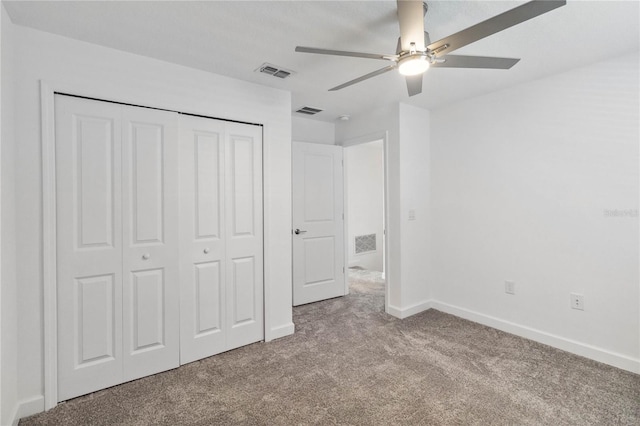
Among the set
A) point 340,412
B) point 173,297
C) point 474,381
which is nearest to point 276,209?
point 173,297

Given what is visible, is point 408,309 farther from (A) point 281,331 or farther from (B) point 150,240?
(B) point 150,240

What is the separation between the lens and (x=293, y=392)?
7.16 ft

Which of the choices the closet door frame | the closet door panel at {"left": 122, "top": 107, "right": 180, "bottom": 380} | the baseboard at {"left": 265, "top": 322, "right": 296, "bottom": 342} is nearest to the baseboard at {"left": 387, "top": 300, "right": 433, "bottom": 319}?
the baseboard at {"left": 265, "top": 322, "right": 296, "bottom": 342}

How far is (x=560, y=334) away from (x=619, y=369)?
43cm

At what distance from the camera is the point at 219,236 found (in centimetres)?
273

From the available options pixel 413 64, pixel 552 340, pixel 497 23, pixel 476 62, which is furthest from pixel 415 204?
pixel 497 23

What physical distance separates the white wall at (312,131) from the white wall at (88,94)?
1064 millimetres

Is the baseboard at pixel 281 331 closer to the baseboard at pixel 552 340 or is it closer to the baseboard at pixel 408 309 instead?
the baseboard at pixel 408 309

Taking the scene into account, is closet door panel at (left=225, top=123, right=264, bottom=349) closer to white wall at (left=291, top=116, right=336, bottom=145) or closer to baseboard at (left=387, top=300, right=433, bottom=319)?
white wall at (left=291, top=116, right=336, bottom=145)

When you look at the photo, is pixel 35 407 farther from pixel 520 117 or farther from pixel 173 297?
pixel 520 117

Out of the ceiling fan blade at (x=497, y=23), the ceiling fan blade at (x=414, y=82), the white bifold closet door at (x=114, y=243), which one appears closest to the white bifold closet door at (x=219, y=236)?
the white bifold closet door at (x=114, y=243)

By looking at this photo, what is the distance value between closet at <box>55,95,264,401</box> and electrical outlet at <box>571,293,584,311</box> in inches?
107

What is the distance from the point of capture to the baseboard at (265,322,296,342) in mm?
2983

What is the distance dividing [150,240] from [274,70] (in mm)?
1659
